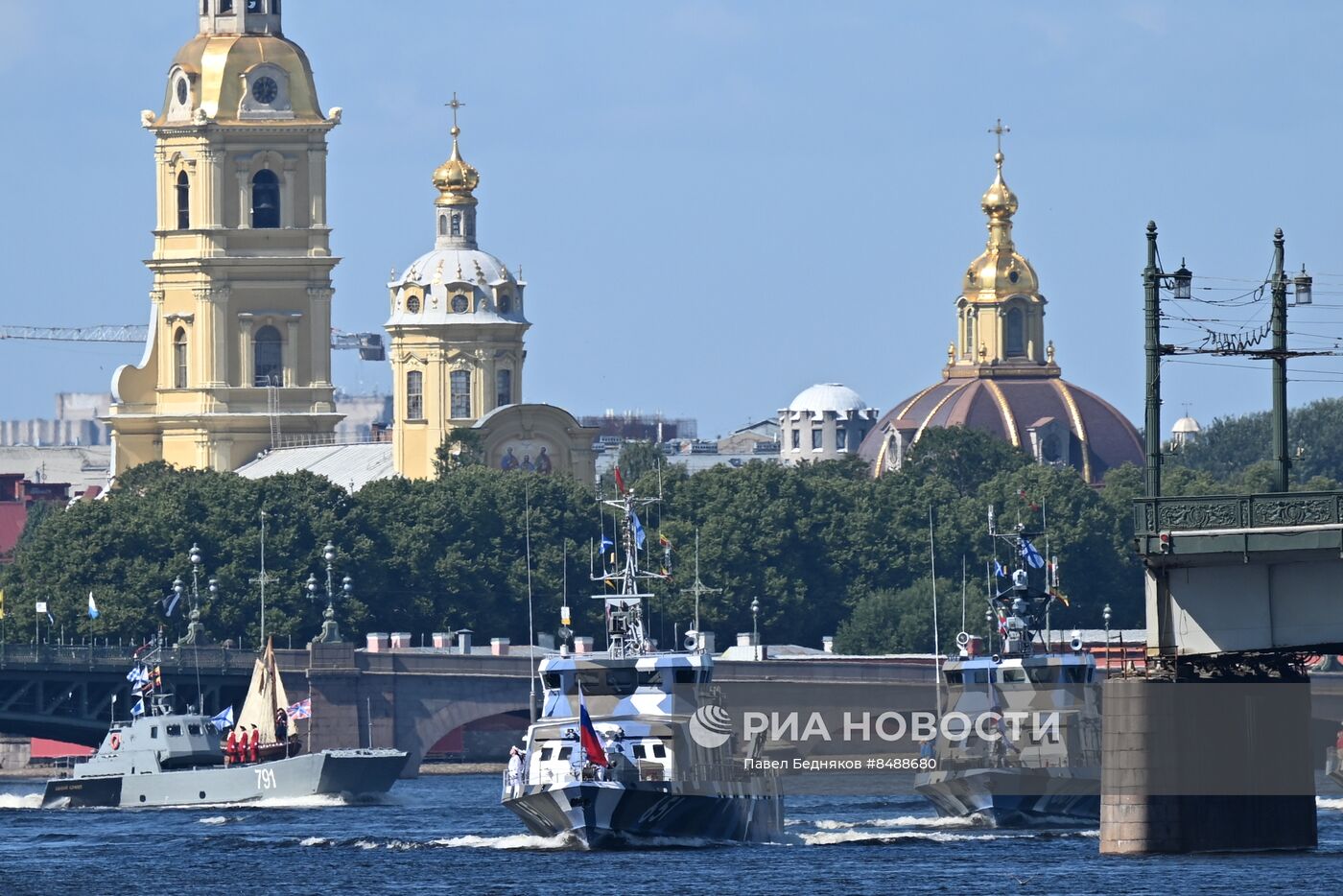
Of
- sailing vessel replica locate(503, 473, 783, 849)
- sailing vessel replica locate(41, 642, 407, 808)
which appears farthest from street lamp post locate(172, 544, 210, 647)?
sailing vessel replica locate(503, 473, 783, 849)

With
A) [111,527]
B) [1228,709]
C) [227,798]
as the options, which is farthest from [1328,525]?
[111,527]

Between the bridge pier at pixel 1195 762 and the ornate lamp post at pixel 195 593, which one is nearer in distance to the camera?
the bridge pier at pixel 1195 762

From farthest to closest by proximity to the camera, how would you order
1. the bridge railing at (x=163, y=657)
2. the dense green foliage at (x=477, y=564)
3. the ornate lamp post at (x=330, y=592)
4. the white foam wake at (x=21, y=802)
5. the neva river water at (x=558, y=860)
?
1. the dense green foliage at (x=477, y=564)
2. the ornate lamp post at (x=330, y=592)
3. the bridge railing at (x=163, y=657)
4. the white foam wake at (x=21, y=802)
5. the neva river water at (x=558, y=860)

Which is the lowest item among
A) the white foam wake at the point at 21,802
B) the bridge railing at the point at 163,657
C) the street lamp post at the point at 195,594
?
the white foam wake at the point at 21,802

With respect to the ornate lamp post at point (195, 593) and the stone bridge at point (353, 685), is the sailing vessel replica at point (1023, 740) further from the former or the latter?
the ornate lamp post at point (195, 593)

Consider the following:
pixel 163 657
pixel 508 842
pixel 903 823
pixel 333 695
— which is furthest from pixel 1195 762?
pixel 163 657

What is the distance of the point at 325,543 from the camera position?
188500 mm

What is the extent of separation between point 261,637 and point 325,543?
12045 millimetres

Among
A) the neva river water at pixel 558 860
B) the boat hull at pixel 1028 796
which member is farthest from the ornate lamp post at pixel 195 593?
the boat hull at pixel 1028 796

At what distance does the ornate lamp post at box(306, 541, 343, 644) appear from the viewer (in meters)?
166

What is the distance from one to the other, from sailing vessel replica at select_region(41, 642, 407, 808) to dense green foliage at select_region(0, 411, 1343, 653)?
40169 mm

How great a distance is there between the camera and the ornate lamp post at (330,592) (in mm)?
166250

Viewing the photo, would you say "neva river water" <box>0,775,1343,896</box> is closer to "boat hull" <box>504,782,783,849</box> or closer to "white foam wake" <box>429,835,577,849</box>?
"white foam wake" <box>429,835,577,849</box>

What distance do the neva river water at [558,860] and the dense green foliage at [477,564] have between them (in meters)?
52.2
